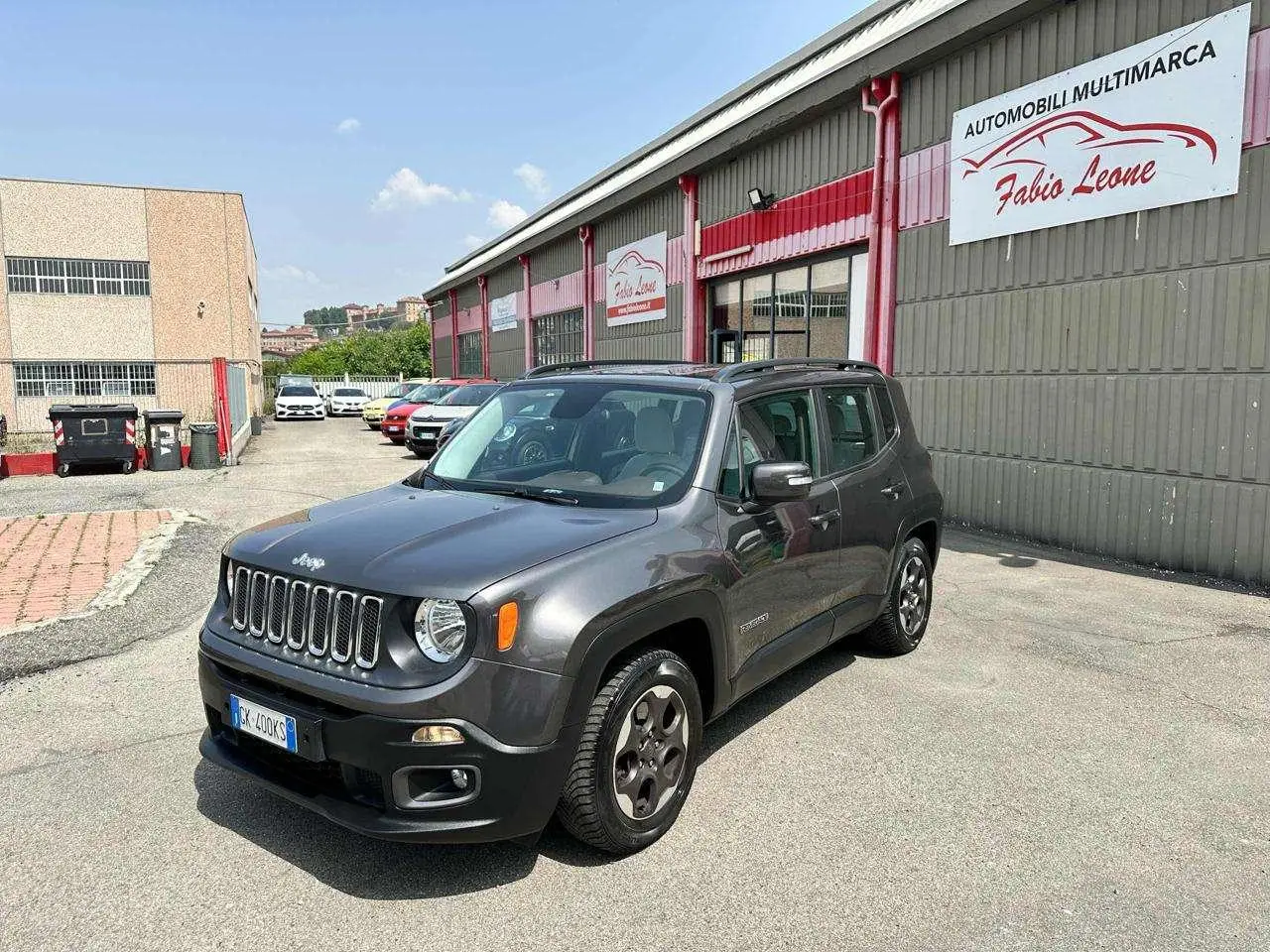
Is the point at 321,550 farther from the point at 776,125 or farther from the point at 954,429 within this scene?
the point at 776,125

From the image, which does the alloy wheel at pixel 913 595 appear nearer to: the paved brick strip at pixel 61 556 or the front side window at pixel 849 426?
the front side window at pixel 849 426

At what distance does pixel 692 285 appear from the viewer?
15.5 metres

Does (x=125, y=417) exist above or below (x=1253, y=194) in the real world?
below

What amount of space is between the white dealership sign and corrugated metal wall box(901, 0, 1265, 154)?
108mm

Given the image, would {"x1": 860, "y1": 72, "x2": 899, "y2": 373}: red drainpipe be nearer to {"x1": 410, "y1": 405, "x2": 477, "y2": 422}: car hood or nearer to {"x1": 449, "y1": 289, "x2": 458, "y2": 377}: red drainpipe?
{"x1": 410, "y1": 405, "x2": 477, "y2": 422}: car hood

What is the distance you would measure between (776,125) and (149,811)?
11.8 m

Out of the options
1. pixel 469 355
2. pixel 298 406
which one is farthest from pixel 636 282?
pixel 298 406

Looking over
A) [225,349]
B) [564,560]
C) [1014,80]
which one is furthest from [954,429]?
[225,349]

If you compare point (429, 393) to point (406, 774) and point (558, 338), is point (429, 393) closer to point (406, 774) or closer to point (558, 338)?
point (558, 338)

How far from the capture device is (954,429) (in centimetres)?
1026

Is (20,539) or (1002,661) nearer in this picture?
(1002,661)

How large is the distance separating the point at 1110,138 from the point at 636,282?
34.6 feet

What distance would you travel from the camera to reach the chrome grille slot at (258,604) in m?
3.14

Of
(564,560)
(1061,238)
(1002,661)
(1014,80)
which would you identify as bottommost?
(1002,661)
